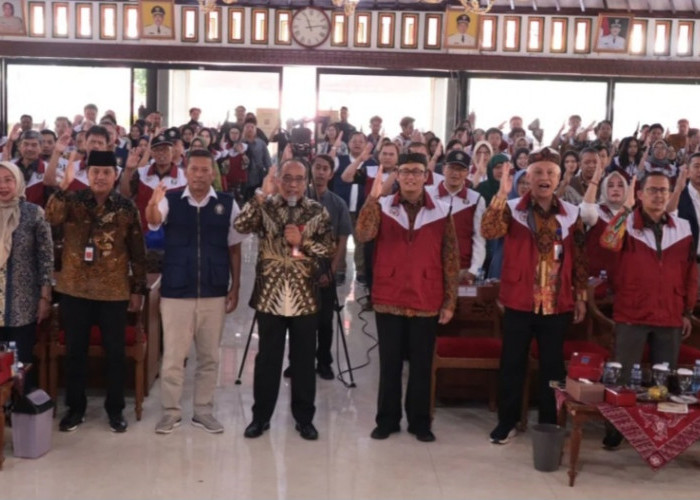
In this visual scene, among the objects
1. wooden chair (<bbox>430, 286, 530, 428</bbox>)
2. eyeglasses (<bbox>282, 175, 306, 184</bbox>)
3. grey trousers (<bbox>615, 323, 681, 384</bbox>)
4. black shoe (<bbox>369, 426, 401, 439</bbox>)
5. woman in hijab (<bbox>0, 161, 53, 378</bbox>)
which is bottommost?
black shoe (<bbox>369, 426, 401, 439</bbox>)

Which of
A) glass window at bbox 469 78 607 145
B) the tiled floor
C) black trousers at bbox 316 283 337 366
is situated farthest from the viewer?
glass window at bbox 469 78 607 145

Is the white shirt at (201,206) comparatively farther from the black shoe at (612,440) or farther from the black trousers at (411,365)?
the black shoe at (612,440)

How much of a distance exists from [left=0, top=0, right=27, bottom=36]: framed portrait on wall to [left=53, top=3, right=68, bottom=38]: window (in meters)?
0.44

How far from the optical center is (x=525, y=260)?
5195mm

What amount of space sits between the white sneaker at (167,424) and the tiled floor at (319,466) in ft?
0.15

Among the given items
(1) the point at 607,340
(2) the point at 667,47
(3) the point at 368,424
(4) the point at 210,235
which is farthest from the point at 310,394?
(2) the point at 667,47

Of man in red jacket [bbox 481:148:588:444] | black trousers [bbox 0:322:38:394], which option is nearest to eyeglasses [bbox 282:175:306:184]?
man in red jacket [bbox 481:148:588:444]

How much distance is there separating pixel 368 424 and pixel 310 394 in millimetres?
488

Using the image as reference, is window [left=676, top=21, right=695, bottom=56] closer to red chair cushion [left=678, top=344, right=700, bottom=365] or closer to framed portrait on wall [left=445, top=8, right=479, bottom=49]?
framed portrait on wall [left=445, top=8, right=479, bottom=49]

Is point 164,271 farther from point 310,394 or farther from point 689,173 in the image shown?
point 689,173

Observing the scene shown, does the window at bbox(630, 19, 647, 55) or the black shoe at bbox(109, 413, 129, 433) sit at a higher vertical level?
the window at bbox(630, 19, 647, 55)

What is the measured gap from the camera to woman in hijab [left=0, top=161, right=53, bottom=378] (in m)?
5.16

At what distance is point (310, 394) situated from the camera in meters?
5.41

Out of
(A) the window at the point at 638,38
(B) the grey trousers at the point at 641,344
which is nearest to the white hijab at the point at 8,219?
(B) the grey trousers at the point at 641,344
